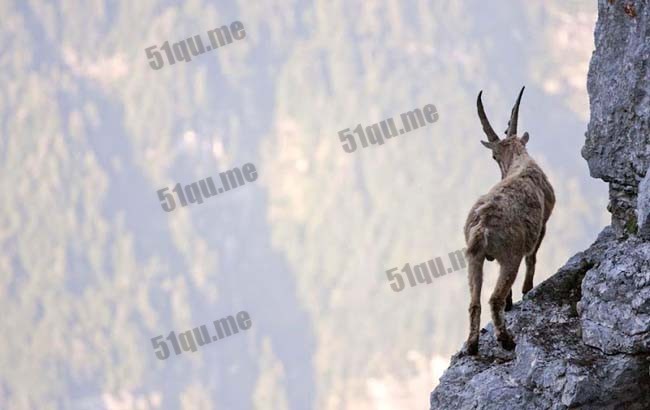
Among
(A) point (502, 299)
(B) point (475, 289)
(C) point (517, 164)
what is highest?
(C) point (517, 164)

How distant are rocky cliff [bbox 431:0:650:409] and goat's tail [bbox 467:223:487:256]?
1208 millimetres

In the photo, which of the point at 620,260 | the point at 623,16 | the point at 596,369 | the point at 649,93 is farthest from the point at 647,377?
the point at 623,16

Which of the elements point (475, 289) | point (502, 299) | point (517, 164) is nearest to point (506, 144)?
point (517, 164)

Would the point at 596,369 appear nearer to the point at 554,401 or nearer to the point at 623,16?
the point at 554,401

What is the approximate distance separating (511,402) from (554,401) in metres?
0.70

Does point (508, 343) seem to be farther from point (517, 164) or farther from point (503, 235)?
point (517, 164)

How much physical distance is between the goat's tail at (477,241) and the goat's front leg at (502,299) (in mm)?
388

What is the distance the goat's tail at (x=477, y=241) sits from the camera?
13.3 metres

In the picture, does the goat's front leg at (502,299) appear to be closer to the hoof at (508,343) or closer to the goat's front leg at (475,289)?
the hoof at (508,343)

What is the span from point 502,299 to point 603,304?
1.72 m

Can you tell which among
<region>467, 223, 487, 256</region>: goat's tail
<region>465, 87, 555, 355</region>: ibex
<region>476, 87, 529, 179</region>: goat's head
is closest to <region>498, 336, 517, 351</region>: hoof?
<region>465, 87, 555, 355</region>: ibex

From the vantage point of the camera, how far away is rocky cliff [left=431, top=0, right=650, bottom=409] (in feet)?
37.7

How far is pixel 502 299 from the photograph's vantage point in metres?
13.2

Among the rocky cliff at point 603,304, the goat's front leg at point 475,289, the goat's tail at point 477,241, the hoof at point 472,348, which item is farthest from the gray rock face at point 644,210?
the hoof at point 472,348
